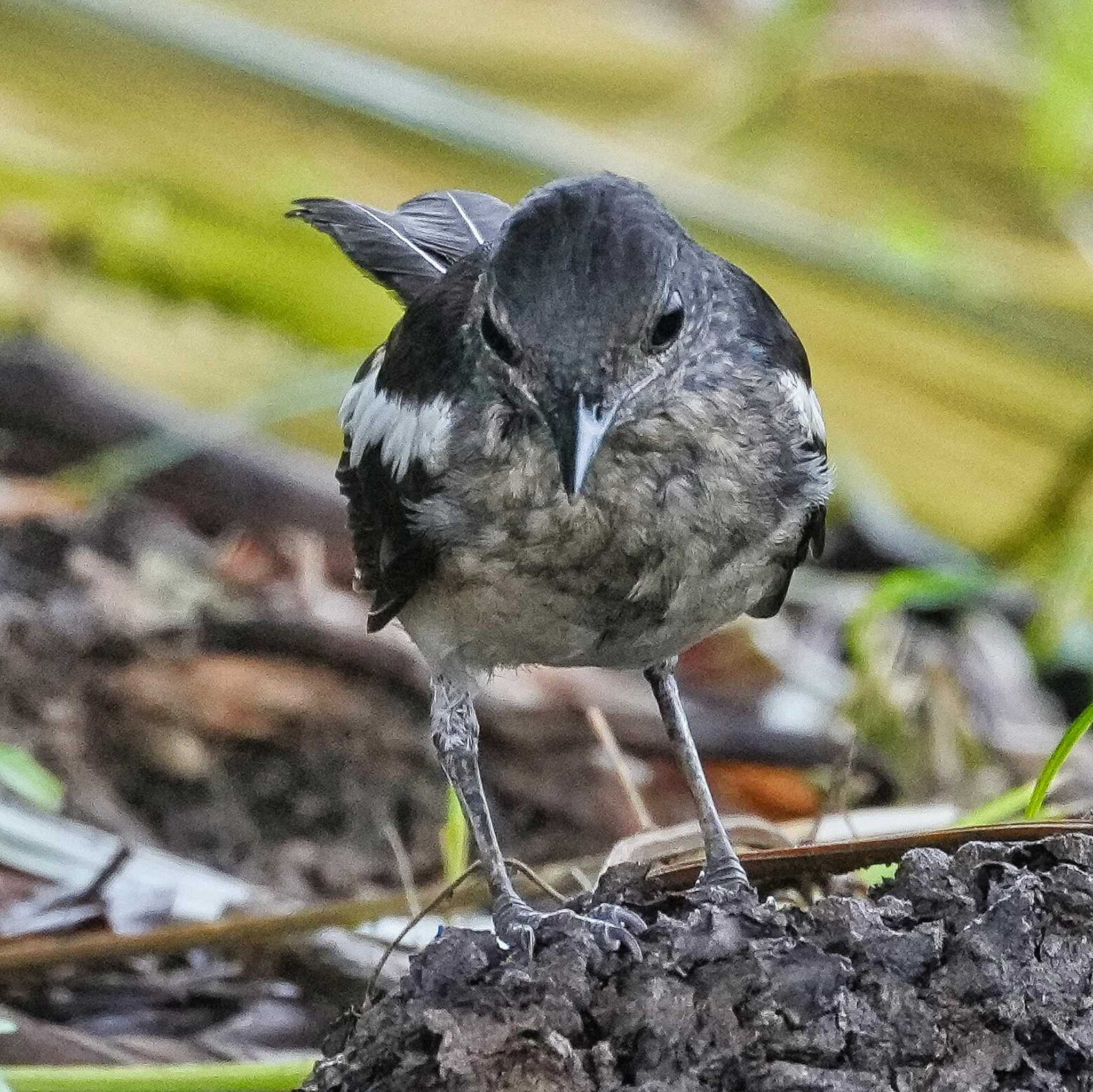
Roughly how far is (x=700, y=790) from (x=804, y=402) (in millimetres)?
800

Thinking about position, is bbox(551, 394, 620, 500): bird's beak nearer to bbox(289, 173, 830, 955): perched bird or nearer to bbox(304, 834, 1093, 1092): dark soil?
bbox(289, 173, 830, 955): perched bird

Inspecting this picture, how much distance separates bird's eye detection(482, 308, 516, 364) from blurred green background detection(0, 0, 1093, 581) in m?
3.51

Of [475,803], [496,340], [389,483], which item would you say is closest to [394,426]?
[389,483]

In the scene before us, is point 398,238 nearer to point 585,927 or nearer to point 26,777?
point 26,777

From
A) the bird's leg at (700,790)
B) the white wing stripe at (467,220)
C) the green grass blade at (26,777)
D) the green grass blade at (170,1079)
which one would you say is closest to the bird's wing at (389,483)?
the white wing stripe at (467,220)

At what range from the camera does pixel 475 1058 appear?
232cm

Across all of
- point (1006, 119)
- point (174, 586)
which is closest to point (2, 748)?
point (174, 586)

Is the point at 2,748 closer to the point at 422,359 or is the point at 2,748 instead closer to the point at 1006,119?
the point at 422,359

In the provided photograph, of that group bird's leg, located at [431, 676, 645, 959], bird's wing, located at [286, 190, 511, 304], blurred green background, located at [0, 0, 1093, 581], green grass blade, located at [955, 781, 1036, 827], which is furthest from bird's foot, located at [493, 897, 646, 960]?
blurred green background, located at [0, 0, 1093, 581]

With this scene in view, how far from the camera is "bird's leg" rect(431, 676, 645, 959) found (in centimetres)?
289

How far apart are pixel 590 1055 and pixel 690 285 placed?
51.9 inches

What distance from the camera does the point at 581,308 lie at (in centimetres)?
271

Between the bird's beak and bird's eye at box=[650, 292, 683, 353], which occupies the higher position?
bird's eye at box=[650, 292, 683, 353]

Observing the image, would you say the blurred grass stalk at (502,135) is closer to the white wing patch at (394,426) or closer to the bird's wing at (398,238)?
the bird's wing at (398,238)
